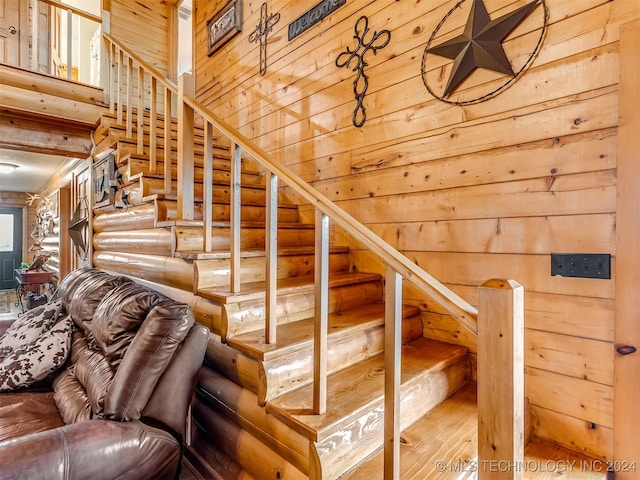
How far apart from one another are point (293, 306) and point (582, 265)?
1305 mm

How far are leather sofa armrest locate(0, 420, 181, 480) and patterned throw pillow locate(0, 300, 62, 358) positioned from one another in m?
1.17

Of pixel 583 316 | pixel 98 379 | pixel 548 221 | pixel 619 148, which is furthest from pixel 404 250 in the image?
pixel 98 379

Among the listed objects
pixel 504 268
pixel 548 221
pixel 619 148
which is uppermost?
pixel 619 148

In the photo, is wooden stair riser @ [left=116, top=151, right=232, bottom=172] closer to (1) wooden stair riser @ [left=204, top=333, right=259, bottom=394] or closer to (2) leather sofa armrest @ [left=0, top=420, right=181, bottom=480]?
(1) wooden stair riser @ [left=204, top=333, right=259, bottom=394]

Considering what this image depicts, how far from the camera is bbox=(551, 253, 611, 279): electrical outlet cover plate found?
1342 mm

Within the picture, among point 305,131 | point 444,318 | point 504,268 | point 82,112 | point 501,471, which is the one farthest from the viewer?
point 82,112

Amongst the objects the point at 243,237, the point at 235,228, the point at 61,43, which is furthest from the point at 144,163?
the point at 61,43

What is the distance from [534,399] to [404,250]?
0.95 metres

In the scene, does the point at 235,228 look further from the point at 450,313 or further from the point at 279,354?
the point at 450,313

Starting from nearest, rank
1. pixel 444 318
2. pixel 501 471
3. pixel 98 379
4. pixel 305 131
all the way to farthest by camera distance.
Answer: pixel 501 471
pixel 98 379
pixel 444 318
pixel 305 131

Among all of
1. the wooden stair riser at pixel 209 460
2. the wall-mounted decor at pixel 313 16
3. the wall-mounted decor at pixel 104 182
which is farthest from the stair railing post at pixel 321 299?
the wall-mounted decor at pixel 104 182

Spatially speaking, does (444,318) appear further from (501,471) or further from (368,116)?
(368,116)

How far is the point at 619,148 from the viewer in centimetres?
130

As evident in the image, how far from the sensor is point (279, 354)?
1359mm
